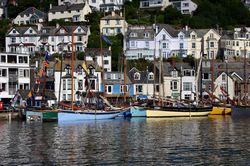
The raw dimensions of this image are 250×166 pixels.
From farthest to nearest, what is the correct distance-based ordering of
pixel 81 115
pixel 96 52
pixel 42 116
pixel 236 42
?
pixel 236 42 < pixel 96 52 < pixel 81 115 < pixel 42 116

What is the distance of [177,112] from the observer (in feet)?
291

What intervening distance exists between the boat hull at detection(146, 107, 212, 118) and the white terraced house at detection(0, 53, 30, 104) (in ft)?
75.2

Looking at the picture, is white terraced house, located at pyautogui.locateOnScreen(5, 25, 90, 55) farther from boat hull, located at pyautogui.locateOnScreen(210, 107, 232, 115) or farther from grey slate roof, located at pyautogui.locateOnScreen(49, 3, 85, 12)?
boat hull, located at pyautogui.locateOnScreen(210, 107, 232, 115)

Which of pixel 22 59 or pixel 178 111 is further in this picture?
pixel 22 59

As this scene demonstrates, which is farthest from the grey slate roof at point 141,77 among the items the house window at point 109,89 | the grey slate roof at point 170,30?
the grey slate roof at point 170,30

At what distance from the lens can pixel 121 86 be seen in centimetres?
11044

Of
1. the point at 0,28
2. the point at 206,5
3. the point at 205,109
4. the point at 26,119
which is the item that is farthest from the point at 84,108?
the point at 206,5

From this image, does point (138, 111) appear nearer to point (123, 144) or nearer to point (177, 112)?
point (177, 112)

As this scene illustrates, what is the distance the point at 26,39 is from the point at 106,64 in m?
24.9

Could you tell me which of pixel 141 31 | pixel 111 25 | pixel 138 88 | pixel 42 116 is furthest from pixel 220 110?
pixel 111 25

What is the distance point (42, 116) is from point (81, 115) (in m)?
4.83

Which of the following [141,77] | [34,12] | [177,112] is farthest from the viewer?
[34,12]

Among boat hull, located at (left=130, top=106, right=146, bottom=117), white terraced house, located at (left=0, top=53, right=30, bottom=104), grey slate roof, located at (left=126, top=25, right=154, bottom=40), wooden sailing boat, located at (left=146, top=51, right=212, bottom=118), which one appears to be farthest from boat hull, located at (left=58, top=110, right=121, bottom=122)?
grey slate roof, located at (left=126, top=25, right=154, bottom=40)

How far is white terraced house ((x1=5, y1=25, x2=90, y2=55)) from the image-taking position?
135 meters
